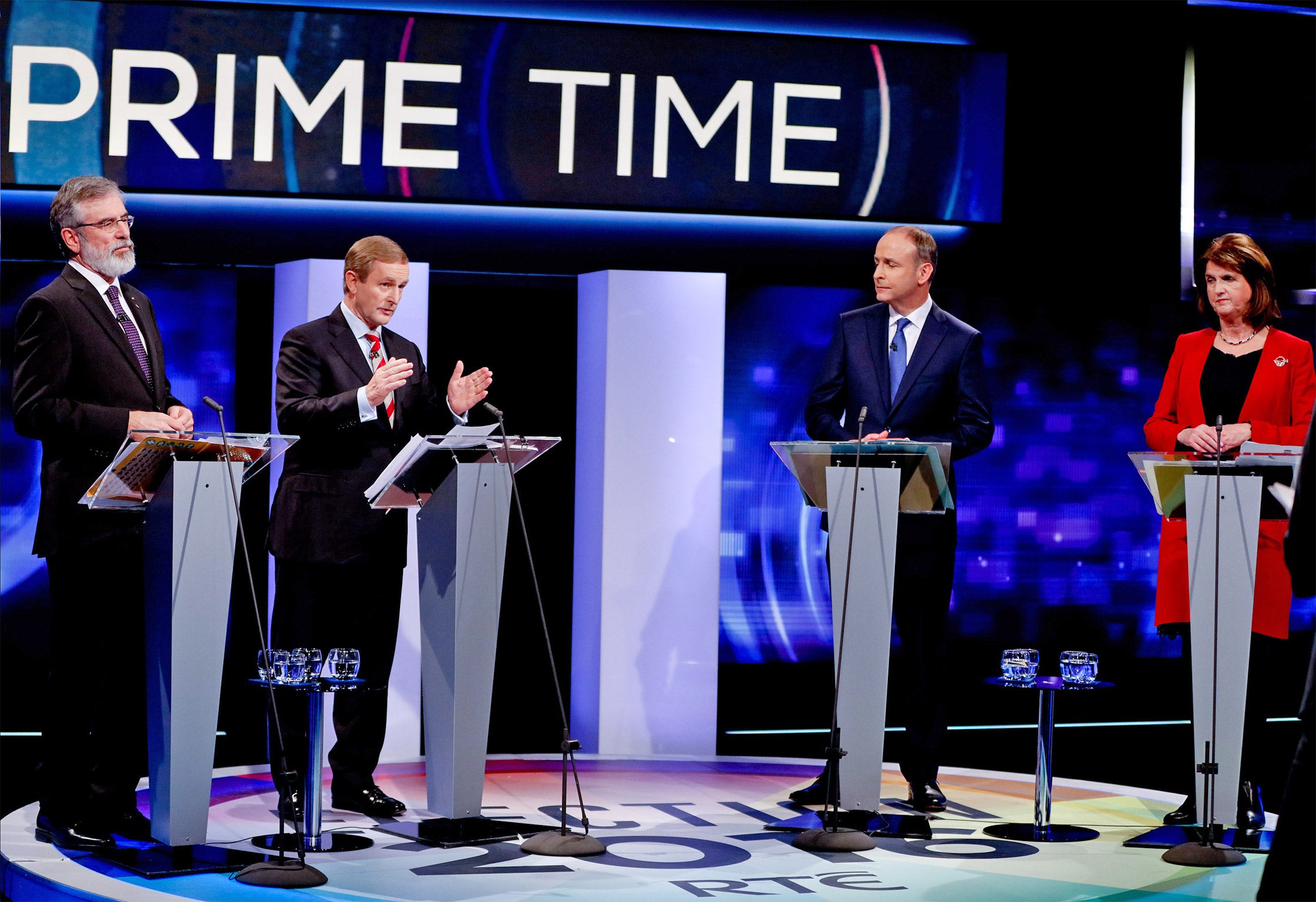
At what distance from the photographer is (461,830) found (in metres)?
4.29

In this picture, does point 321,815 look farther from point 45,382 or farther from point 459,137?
point 459,137

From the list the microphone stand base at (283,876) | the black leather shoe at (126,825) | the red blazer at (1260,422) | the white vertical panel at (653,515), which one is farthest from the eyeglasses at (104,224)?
the red blazer at (1260,422)

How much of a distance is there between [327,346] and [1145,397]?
13.9ft

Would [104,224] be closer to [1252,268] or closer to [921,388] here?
[921,388]

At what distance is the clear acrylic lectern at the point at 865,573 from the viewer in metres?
4.47

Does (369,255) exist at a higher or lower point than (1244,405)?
higher

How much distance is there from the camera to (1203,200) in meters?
7.05

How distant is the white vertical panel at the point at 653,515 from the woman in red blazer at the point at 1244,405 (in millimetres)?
1779

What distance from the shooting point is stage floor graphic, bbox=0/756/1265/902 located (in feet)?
12.3

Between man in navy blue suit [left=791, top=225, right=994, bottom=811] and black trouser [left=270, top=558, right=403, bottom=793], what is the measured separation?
1.37 m

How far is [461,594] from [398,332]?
166 centimetres

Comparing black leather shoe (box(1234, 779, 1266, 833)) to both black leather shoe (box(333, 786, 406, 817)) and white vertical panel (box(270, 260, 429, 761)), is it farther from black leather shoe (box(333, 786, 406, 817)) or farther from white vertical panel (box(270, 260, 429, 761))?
white vertical panel (box(270, 260, 429, 761))

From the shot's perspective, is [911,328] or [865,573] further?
[911,328]

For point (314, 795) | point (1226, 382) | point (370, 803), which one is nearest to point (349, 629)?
point (370, 803)
